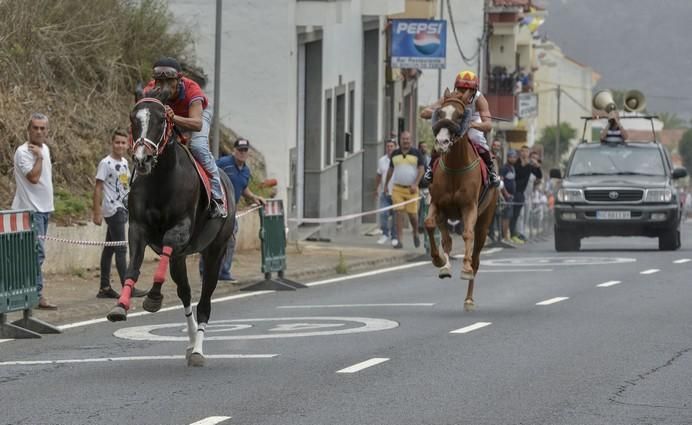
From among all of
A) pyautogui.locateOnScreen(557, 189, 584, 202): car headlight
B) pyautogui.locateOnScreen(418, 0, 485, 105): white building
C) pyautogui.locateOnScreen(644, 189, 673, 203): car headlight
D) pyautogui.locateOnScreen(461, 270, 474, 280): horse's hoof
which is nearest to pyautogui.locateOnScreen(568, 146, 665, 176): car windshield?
pyautogui.locateOnScreen(557, 189, 584, 202): car headlight

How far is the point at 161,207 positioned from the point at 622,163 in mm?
21761

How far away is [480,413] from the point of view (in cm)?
1087

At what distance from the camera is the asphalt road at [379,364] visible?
1095 centimetres

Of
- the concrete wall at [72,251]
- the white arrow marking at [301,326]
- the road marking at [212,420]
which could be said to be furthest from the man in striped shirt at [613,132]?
the road marking at [212,420]

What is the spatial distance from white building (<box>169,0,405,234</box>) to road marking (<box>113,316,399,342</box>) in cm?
1472

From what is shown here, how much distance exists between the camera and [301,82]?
116 ft

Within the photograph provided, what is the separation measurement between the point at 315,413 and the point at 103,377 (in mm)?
2288

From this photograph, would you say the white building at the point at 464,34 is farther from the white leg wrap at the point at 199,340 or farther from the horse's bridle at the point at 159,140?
the horse's bridle at the point at 159,140

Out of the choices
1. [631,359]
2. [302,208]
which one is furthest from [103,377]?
[302,208]

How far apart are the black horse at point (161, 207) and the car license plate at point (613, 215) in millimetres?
19861

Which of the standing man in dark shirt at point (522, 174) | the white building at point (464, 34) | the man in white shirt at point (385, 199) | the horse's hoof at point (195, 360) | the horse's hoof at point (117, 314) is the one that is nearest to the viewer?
the horse's hoof at point (117, 314)

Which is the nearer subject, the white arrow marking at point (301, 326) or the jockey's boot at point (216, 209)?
the jockey's boot at point (216, 209)

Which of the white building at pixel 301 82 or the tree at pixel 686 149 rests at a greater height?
the white building at pixel 301 82

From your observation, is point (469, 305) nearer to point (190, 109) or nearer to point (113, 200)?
point (113, 200)
